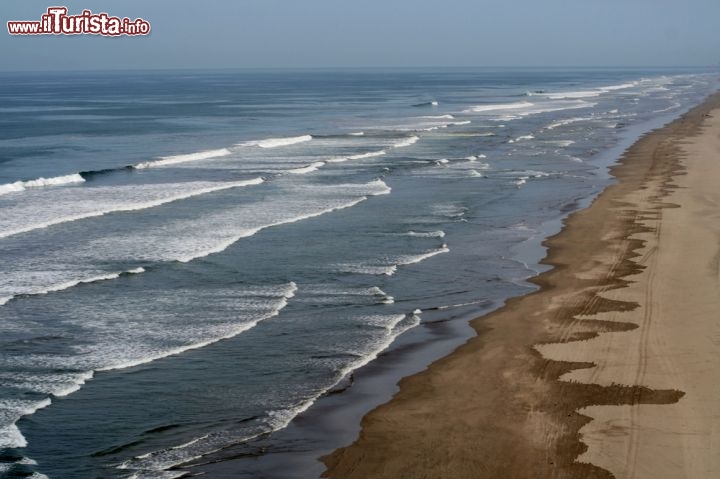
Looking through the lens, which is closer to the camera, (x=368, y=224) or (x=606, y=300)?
(x=606, y=300)

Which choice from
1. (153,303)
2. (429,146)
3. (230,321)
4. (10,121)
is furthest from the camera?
(10,121)

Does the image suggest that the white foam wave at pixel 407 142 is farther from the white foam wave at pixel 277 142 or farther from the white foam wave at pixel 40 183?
the white foam wave at pixel 40 183

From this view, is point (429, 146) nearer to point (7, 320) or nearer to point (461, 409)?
point (7, 320)

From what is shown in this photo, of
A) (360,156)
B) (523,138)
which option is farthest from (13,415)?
(523,138)

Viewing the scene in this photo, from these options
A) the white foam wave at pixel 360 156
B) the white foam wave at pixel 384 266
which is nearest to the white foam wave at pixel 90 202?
the white foam wave at pixel 360 156

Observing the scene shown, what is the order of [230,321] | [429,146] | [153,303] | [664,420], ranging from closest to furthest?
[664,420] < [230,321] < [153,303] < [429,146]

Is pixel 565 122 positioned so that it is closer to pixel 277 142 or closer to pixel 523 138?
pixel 523 138

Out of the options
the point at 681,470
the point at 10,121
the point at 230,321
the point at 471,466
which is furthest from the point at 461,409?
the point at 10,121
